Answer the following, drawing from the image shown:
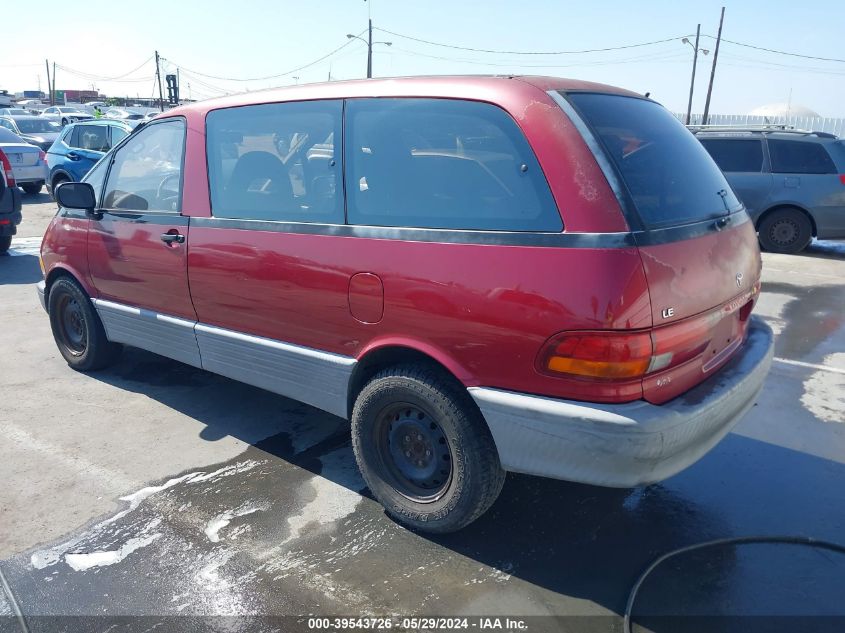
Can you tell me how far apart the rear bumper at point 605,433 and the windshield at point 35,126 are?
75.3 ft

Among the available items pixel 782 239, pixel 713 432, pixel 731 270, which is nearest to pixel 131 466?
pixel 713 432

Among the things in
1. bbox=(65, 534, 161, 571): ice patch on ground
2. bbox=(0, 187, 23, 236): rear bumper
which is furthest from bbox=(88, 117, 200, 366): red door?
bbox=(0, 187, 23, 236): rear bumper

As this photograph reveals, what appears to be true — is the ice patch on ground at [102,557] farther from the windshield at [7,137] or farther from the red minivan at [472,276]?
the windshield at [7,137]

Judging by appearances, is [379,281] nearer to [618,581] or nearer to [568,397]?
[568,397]

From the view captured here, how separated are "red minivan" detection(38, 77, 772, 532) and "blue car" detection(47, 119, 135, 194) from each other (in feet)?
36.8

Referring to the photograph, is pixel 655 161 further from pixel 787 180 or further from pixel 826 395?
pixel 787 180

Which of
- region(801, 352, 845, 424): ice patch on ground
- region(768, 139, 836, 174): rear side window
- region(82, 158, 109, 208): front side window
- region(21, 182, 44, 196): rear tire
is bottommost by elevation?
region(801, 352, 845, 424): ice patch on ground

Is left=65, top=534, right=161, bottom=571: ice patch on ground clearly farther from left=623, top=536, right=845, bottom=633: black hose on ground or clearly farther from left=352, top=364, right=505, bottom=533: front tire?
left=623, top=536, right=845, bottom=633: black hose on ground

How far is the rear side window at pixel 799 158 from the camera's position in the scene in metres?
10.1

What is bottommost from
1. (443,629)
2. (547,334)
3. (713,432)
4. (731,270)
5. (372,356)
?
(443,629)

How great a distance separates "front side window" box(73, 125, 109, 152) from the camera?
45.2ft

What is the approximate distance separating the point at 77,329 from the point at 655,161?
4.37 metres

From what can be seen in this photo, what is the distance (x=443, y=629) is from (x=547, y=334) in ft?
3.83

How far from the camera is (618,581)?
2.75m
